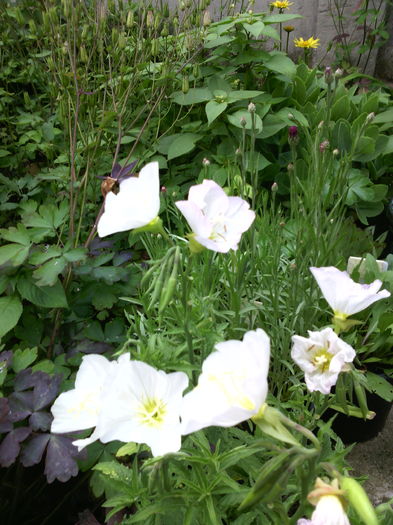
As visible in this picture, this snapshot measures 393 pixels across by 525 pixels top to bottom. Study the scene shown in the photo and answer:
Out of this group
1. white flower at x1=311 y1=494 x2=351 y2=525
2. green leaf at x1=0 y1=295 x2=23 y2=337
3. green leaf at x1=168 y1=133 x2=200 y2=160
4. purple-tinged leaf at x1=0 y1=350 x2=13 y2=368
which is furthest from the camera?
green leaf at x1=168 y1=133 x2=200 y2=160

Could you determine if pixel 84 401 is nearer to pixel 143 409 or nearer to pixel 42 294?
pixel 143 409

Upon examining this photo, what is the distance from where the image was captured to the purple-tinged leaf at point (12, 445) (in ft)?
3.37

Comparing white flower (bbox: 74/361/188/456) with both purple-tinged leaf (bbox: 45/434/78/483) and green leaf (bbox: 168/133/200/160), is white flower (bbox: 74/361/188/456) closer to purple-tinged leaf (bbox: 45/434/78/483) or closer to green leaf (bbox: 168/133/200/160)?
purple-tinged leaf (bbox: 45/434/78/483)

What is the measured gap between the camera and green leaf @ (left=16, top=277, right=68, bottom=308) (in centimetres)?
133

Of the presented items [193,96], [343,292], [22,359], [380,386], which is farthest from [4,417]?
[193,96]

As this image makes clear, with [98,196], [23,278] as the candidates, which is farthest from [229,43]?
[23,278]

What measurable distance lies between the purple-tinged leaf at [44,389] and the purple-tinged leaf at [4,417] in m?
0.07

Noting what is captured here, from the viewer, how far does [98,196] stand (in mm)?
2201

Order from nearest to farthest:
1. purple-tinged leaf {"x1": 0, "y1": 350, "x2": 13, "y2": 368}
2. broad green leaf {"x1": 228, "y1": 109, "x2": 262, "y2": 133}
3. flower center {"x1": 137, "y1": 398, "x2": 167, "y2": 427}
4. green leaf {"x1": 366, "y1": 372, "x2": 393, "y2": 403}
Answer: flower center {"x1": 137, "y1": 398, "x2": 167, "y2": 427} → purple-tinged leaf {"x1": 0, "y1": 350, "x2": 13, "y2": 368} → green leaf {"x1": 366, "y1": 372, "x2": 393, "y2": 403} → broad green leaf {"x1": 228, "y1": 109, "x2": 262, "y2": 133}

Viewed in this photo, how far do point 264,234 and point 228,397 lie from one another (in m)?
1.03

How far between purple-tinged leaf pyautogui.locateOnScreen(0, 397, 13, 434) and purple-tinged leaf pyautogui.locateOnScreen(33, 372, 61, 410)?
0.07 m

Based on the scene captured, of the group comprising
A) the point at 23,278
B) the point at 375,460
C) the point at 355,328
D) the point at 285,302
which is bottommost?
the point at 375,460

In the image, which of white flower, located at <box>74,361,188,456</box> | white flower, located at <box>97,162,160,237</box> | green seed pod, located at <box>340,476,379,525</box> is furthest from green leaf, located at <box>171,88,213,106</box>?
green seed pod, located at <box>340,476,379,525</box>

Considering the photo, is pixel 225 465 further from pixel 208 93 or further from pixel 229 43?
pixel 229 43
